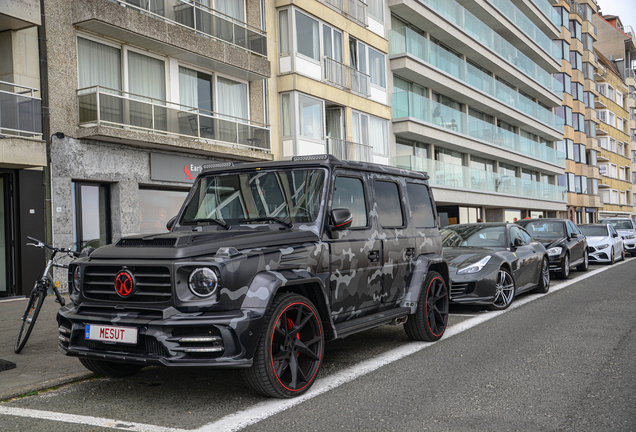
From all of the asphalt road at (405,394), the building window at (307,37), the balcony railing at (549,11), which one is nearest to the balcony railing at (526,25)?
the balcony railing at (549,11)

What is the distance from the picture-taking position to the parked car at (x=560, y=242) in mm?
14969

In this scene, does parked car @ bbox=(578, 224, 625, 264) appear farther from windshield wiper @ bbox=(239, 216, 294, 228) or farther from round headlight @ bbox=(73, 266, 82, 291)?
round headlight @ bbox=(73, 266, 82, 291)

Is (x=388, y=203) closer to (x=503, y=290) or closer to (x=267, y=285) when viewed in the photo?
(x=267, y=285)

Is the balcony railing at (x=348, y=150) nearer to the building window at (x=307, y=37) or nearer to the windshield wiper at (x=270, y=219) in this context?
the building window at (x=307, y=37)

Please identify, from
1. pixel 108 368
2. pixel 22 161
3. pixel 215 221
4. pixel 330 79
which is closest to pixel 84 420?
pixel 108 368

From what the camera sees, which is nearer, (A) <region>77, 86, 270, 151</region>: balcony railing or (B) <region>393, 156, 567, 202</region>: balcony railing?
(A) <region>77, 86, 270, 151</region>: balcony railing

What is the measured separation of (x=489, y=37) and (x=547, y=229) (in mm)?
24357

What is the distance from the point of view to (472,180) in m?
33.1

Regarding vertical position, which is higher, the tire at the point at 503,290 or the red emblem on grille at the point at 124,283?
the red emblem on grille at the point at 124,283

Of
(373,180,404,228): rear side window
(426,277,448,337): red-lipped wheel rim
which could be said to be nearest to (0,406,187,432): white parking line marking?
(373,180,404,228): rear side window

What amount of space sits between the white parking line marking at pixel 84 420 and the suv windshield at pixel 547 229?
43.4 ft

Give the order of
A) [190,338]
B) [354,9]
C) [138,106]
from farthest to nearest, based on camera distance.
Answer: [354,9], [138,106], [190,338]

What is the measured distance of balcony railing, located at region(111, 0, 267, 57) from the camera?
17062 mm

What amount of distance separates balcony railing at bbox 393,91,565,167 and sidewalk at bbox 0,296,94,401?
21.6 meters
